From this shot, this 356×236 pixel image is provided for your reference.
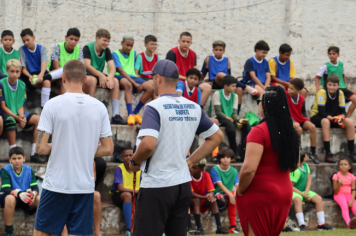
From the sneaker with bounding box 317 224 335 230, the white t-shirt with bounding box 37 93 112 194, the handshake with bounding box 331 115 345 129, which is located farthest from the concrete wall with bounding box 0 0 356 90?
the white t-shirt with bounding box 37 93 112 194

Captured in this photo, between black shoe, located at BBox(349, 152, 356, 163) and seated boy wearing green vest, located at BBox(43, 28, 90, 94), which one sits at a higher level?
seated boy wearing green vest, located at BBox(43, 28, 90, 94)

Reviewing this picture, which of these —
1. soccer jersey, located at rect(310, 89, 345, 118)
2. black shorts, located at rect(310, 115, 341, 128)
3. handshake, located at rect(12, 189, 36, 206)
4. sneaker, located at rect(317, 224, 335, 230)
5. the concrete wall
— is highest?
the concrete wall

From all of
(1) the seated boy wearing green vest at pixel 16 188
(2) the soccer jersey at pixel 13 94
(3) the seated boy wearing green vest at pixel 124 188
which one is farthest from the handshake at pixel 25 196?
(2) the soccer jersey at pixel 13 94

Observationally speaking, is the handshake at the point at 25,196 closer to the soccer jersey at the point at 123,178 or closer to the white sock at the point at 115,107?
the soccer jersey at the point at 123,178

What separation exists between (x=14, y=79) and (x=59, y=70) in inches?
34.2

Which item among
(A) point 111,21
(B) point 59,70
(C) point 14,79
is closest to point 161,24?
(A) point 111,21

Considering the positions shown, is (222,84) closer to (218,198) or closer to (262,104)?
(218,198)

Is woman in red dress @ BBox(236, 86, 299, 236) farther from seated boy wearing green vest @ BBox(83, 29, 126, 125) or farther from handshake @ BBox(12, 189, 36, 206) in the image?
seated boy wearing green vest @ BBox(83, 29, 126, 125)

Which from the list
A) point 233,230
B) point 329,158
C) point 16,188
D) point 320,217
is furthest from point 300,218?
point 16,188

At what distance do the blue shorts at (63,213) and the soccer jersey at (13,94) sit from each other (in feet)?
12.5

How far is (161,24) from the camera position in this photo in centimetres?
1089

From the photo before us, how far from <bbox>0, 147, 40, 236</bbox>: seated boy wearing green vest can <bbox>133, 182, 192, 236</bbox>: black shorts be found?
304 centimetres

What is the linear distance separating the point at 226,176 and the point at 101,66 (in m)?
3.06

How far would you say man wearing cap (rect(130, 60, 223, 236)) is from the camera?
2.83 metres
